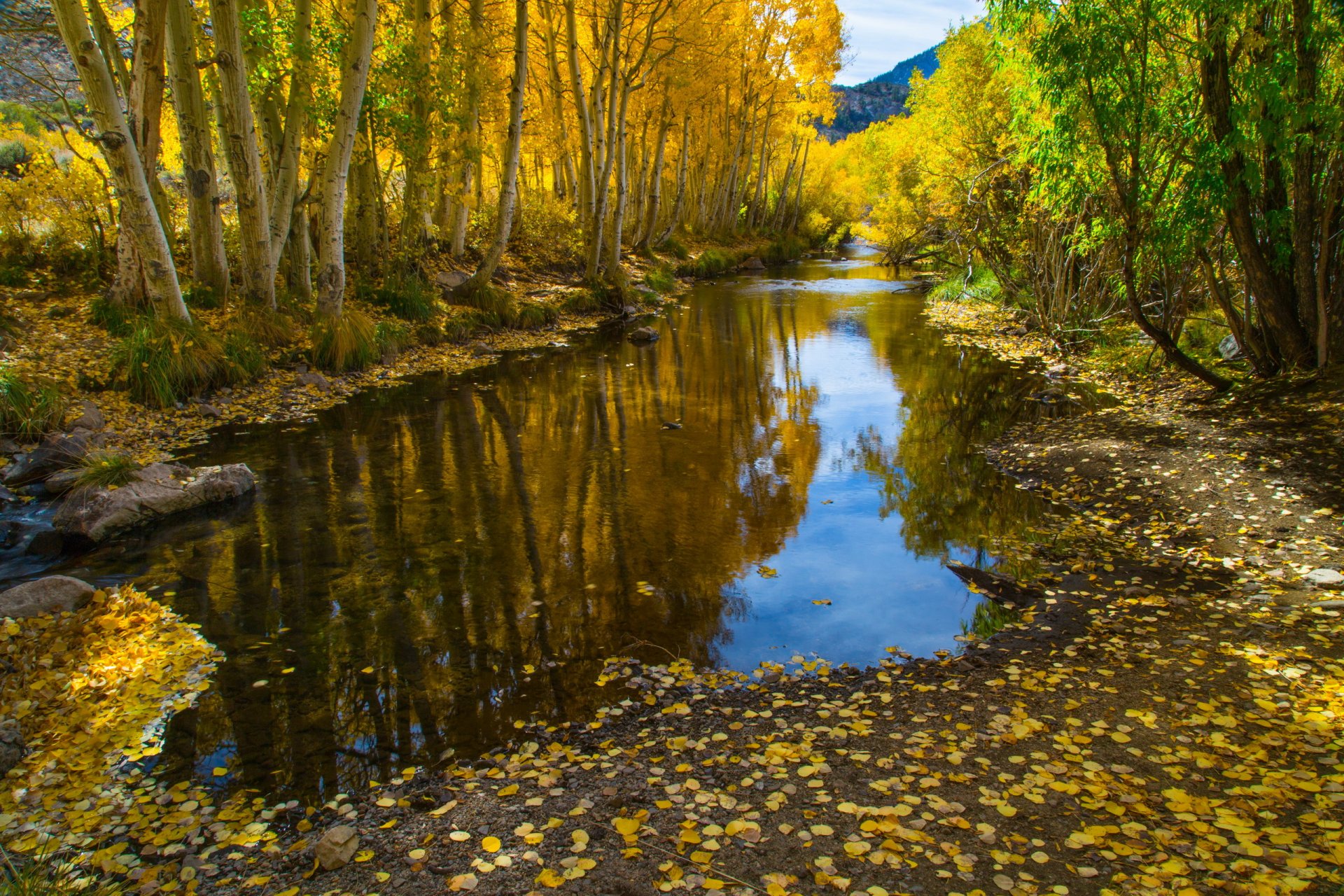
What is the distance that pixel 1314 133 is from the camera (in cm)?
852

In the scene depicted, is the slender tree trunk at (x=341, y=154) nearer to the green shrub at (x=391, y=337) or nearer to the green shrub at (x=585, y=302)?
the green shrub at (x=391, y=337)

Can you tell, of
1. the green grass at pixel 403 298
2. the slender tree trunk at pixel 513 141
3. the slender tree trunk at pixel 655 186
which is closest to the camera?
the slender tree trunk at pixel 513 141

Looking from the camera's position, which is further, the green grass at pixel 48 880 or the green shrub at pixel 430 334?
the green shrub at pixel 430 334

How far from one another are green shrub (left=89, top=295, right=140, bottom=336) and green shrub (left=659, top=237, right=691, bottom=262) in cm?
2568

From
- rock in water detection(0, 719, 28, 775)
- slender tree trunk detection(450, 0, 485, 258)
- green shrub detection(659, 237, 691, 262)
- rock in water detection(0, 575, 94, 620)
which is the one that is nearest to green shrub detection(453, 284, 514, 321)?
slender tree trunk detection(450, 0, 485, 258)

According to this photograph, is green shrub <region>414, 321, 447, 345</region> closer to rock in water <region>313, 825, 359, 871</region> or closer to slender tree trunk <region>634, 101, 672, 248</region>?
rock in water <region>313, 825, 359, 871</region>

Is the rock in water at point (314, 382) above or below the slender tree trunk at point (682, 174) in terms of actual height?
below

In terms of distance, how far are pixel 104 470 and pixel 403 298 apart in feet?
32.7

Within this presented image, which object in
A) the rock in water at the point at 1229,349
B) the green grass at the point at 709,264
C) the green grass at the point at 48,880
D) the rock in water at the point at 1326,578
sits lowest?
the rock in water at the point at 1326,578

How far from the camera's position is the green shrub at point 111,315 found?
12516 mm

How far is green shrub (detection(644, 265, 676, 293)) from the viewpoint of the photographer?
2813cm

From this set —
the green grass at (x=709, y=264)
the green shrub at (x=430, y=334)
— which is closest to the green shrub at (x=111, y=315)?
the green shrub at (x=430, y=334)

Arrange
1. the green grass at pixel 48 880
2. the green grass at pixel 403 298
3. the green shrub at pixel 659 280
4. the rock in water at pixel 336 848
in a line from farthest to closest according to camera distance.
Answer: the green shrub at pixel 659 280
the green grass at pixel 403 298
the rock in water at pixel 336 848
the green grass at pixel 48 880

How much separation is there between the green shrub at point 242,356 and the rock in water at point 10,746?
30.7 feet
